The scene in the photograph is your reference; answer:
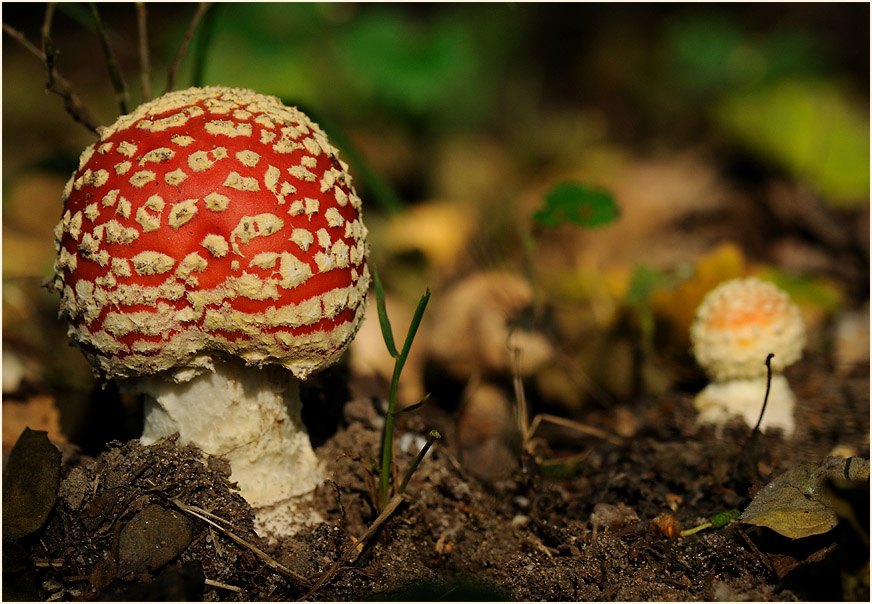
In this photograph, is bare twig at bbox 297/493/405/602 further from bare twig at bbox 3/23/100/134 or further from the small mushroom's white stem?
bare twig at bbox 3/23/100/134

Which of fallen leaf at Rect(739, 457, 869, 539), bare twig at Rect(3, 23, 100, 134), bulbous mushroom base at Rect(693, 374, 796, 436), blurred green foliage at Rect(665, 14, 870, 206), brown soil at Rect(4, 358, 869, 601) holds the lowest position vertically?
bulbous mushroom base at Rect(693, 374, 796, 436)

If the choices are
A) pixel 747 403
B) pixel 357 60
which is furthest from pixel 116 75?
pixel 357 60

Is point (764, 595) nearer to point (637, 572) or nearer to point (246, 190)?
point (637, 572)

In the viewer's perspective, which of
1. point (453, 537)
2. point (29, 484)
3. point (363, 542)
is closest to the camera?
point (29, 484)

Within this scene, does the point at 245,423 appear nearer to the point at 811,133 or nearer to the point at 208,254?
the point at 208,254

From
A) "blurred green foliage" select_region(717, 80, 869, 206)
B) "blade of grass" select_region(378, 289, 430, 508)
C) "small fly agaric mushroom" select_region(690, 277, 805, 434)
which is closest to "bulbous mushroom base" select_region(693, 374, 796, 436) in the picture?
"small fly agaric mushroom" select_region(690, 277, 805, 434)

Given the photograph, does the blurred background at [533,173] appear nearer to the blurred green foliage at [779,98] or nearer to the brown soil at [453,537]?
the blurred green foliage at [779,98]

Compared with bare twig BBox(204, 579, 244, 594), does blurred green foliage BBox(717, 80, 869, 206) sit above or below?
above

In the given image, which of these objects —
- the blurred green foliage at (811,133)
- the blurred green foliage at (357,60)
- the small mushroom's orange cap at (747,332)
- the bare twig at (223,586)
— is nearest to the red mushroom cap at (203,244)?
the bare twig at (223,586)
